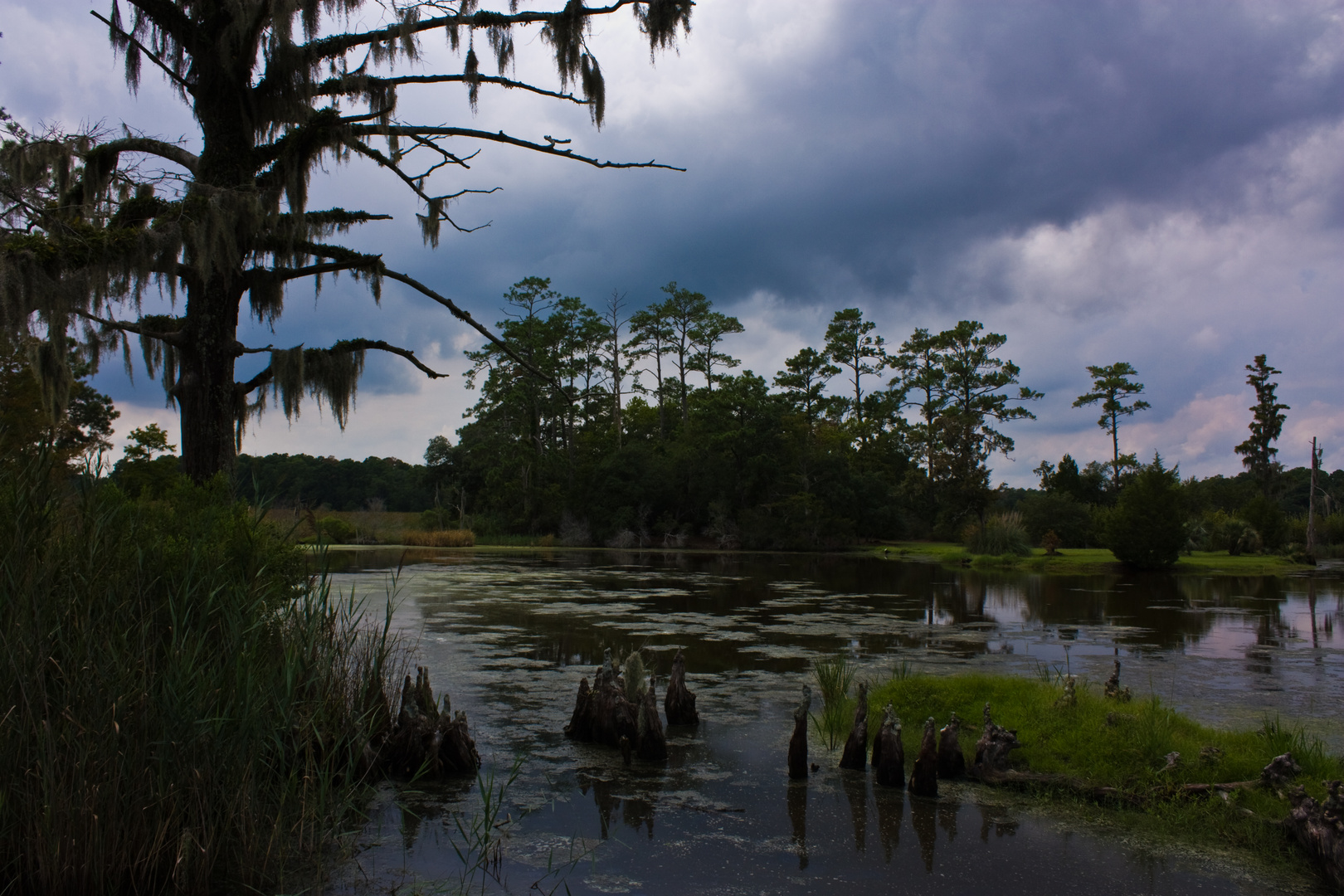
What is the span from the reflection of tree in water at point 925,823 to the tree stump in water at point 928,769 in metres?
0.06

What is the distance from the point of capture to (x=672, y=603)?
15.9 meters

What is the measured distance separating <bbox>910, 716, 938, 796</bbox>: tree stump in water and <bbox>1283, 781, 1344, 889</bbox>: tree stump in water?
1.89 metres

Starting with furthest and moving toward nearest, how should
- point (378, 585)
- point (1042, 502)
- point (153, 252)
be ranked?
1. point (1042, 502)
2. point (378, 585)
3. point (153, 252)

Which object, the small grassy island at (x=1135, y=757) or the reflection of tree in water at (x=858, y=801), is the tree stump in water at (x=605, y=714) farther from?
the small grassy island at (x=1135, y=757)

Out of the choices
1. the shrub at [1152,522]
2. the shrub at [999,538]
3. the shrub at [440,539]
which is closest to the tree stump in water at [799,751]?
the shrub at [1152,522]

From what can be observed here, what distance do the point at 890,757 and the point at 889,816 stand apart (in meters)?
0.59

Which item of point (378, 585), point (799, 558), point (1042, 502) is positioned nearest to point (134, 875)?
point (378, 585)

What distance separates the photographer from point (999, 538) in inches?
1190

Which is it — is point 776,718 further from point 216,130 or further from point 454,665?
point 216,130

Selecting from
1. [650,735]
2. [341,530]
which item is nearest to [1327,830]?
[650,735]

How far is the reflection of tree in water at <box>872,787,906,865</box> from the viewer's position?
461 cm

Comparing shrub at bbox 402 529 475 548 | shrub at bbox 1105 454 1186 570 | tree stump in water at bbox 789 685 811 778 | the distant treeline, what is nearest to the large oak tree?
tree stump in water at bbox 789 685 811 778

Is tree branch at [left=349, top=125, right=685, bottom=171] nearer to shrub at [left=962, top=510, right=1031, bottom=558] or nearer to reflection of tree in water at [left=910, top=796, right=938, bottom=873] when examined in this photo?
reflection of tree in water at [left=910, top=796, right=938, bottom=873]

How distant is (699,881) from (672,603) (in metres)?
11.8
